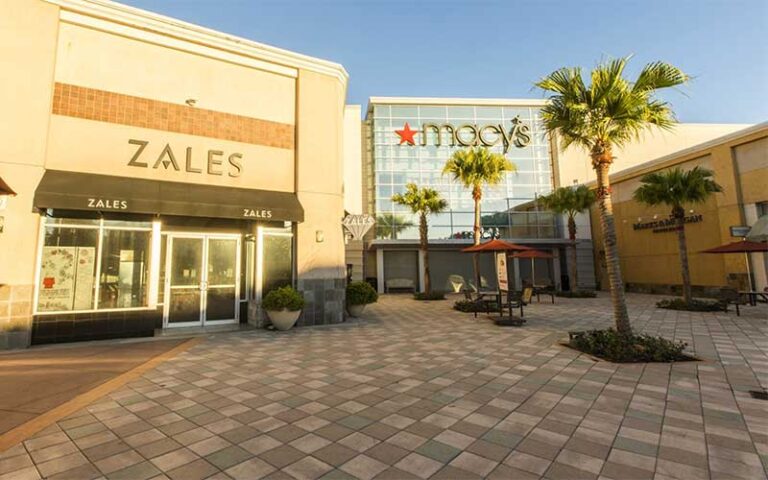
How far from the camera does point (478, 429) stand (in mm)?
3512

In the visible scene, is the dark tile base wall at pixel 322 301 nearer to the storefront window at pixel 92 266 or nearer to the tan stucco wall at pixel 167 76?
the storefront window at pixel 92 266

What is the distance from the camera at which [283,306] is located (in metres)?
9.15

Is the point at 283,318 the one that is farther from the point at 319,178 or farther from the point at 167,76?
the point at 167,76

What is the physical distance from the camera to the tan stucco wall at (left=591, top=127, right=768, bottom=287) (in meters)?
15.7

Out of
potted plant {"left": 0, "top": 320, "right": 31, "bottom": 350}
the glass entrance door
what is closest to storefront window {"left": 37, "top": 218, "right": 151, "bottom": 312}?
potted plant {"left": 0, "top": 320, "right": 31, "bottom": 350}

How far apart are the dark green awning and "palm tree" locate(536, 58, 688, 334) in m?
7.07

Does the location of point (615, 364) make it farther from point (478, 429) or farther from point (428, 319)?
point (428, 319)

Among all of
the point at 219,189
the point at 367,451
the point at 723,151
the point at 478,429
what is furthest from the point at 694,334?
the point at 723,151

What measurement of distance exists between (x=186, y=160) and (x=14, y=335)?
5.12 meters

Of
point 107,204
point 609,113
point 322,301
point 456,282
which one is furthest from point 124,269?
point 456,282

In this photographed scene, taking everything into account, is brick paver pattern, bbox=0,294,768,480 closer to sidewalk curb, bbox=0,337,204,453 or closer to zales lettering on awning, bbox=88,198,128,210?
sidewalk curb, bbox=0,337,204,453

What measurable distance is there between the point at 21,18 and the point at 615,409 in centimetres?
1331

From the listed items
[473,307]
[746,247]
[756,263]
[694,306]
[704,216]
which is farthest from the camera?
[704,216]

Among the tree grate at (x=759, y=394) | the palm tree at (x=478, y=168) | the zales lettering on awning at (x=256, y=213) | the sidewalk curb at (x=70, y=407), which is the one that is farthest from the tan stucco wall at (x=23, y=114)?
the palm tree at (x=478, y=168)
